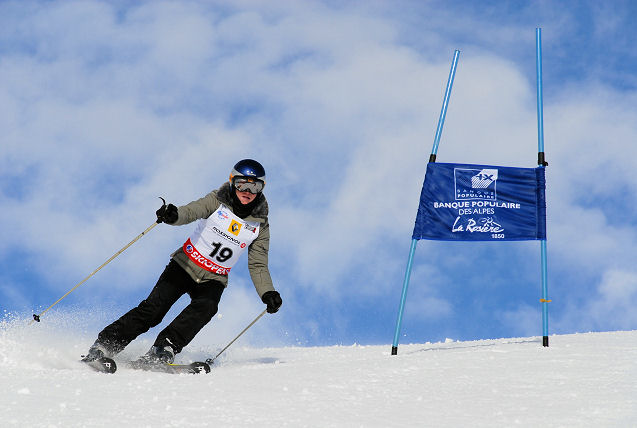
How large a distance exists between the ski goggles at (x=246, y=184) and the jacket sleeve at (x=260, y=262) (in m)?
0.46

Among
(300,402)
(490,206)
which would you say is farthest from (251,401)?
(490,206)

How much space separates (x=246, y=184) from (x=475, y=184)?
243 centimetres

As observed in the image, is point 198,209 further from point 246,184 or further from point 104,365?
point 104,365

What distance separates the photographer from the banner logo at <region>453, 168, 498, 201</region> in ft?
21.2

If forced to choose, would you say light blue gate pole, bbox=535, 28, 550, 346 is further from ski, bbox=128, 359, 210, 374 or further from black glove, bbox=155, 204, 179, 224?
black glove, bbox=155, 204, 179, 224

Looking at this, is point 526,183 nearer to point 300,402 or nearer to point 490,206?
point 490,206

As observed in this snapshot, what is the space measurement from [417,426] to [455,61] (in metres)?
4.49

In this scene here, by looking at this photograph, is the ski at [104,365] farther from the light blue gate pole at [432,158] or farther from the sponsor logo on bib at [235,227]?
the light blue gate pole at [432,158]

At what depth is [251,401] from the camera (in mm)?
3674

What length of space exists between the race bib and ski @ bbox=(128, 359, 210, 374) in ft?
2.86

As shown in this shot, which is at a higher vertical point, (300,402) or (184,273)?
(184,273)

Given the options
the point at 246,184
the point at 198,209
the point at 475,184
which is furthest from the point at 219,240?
the point at 475,184

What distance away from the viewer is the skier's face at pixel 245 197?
18.2 ft

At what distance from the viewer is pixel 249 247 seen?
5855 mm
